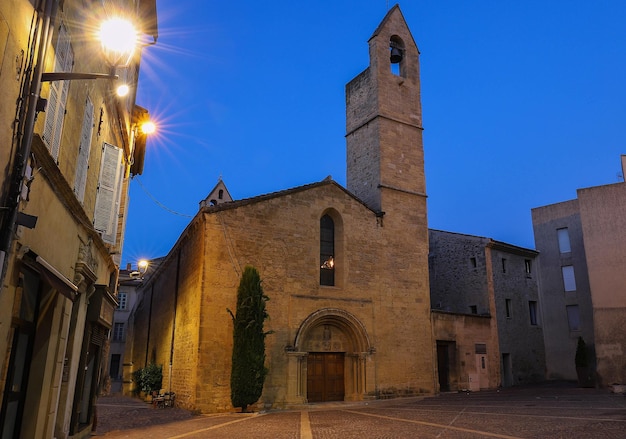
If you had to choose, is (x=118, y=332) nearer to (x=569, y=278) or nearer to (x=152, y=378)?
(x=152, y=378)

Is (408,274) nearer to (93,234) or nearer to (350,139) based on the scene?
(350,139)

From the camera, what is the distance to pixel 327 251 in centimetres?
1939

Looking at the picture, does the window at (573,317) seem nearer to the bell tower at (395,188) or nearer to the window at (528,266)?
the window at (528,266)

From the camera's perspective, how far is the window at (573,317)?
1050 inches

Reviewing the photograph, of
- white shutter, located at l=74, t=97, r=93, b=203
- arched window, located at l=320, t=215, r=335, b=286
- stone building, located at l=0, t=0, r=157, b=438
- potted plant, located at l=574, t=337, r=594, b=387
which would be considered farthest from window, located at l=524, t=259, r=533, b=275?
white shutter, located at l=74, t=97, r=93, b=203

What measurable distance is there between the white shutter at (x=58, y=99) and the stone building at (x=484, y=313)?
59.5ft

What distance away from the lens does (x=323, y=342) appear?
1830 cm

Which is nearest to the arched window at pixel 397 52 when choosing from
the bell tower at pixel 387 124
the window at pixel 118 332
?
the bell tower at pixel 387 124

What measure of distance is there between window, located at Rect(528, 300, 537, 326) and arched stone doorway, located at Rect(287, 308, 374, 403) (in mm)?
13438

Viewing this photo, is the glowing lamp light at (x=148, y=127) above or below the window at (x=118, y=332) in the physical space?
above

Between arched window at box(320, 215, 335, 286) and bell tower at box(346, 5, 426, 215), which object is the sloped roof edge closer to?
arched window at box(320, 215, 335, 286)

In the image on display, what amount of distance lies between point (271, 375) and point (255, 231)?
4.98 m

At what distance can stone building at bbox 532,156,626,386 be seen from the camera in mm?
21250

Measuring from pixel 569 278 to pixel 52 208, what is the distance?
27793 mm
